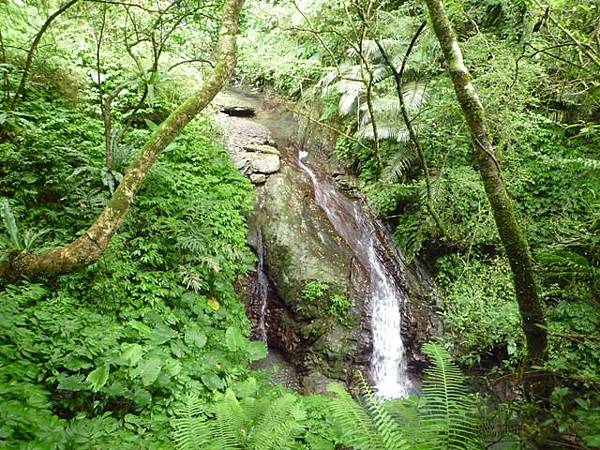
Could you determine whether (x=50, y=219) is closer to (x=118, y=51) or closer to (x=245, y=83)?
(x=118, y=51)

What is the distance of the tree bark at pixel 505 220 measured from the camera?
2553mm

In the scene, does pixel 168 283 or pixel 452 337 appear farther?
pixel 452 337

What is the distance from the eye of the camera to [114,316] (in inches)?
130

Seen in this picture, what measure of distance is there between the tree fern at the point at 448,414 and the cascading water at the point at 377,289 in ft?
12.9

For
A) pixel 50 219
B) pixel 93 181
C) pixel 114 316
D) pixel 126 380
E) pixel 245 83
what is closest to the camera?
pixel 126 380

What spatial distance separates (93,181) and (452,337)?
5.48 m

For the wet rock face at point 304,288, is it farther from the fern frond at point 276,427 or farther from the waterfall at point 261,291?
the fern frond at point 276,427

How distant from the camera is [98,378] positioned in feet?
8.00

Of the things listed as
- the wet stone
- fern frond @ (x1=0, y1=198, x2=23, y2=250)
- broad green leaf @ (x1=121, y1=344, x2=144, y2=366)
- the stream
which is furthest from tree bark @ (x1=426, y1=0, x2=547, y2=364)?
the wet stone

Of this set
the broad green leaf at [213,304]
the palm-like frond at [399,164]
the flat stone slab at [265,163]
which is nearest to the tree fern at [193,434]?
the broad green leaf at [213,304]

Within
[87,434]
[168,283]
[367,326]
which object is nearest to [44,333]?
[87,434]

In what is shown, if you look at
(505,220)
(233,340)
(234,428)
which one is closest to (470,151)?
(505,220)

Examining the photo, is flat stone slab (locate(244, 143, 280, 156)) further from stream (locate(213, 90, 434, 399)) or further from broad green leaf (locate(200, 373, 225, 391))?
broad green leaf (locate(200, 373, 225, 391))

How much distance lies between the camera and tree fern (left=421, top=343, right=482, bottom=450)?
6.61ft
